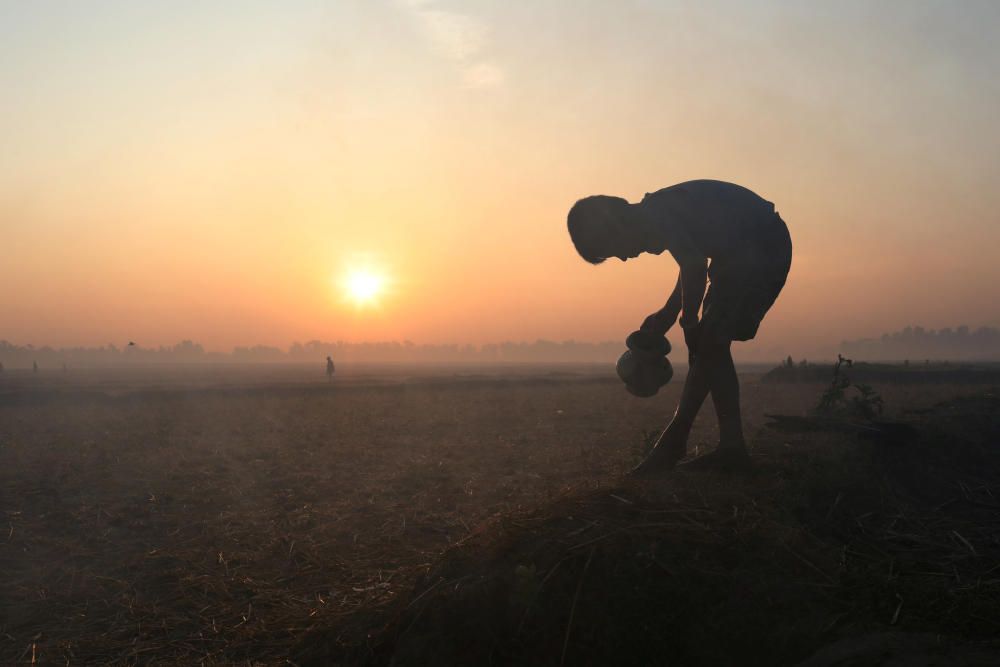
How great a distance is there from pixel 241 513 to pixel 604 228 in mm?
4678

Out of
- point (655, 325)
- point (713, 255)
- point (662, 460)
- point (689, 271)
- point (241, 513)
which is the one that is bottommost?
point (241, 513)

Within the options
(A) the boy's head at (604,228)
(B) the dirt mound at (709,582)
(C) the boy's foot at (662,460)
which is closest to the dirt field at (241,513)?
(C) the boy's foot at (662,460)

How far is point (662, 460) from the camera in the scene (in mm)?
4465

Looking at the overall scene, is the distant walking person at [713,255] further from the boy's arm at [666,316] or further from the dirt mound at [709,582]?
the dirt mound at [709,582]

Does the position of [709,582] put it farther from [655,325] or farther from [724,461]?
[655,325]

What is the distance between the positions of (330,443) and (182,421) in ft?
18.3

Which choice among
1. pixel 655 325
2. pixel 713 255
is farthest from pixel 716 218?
pixel 655 325

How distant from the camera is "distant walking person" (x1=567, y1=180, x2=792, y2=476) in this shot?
14.2 feet

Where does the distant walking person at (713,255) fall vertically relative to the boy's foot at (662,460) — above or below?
above

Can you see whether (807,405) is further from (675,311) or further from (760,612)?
(760,612)

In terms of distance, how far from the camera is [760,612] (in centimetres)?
265

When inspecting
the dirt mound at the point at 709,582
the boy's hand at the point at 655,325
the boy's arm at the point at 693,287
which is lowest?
the dirt mound at the point at 709,582

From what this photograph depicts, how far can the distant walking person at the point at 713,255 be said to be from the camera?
4340mm

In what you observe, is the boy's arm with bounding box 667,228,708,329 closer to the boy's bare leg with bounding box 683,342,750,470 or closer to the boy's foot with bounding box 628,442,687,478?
the boy's bare leg with bounding box 683,342,750,470
